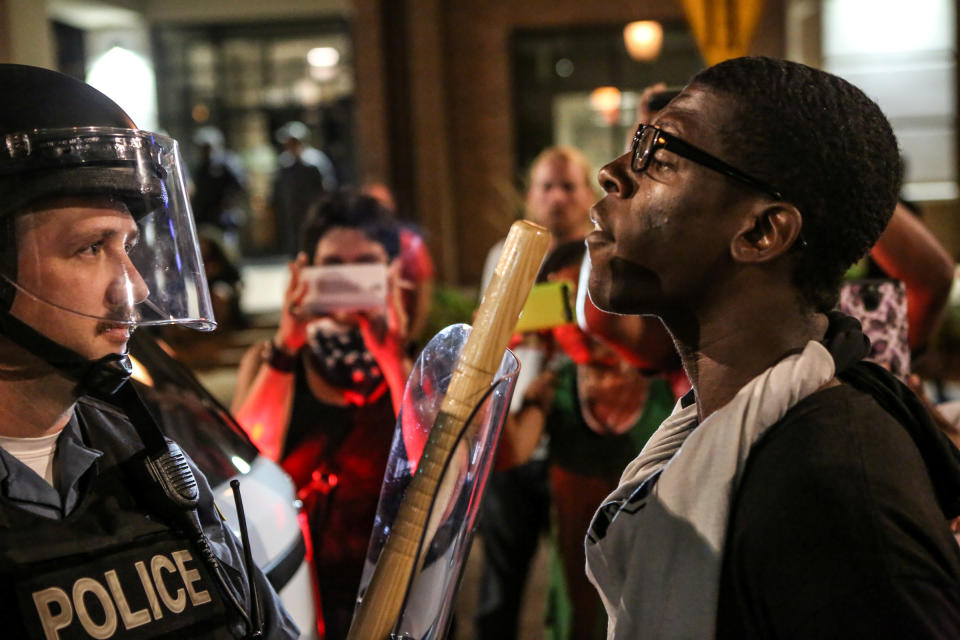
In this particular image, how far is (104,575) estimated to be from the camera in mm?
1479

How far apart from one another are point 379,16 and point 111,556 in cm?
1100

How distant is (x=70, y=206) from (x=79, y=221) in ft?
0.09

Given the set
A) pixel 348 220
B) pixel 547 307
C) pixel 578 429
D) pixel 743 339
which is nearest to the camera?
pixel 743 339

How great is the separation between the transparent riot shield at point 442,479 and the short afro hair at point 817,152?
437mm

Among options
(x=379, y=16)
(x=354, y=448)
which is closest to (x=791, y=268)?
(x=354, y=448)

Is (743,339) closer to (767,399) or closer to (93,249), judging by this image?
(767,399)

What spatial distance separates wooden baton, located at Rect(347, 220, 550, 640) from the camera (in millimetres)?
1312

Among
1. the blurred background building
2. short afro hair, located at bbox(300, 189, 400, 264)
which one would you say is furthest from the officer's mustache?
the blurred background building

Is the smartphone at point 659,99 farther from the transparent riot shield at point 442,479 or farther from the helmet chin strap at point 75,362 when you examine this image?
the helmet chin strap at point 75,362

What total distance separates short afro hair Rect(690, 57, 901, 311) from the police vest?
1.03 m

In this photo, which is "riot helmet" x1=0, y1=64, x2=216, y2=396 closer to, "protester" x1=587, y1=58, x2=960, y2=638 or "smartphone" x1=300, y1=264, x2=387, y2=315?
"protester" x1=587, y1=58, x2=960, y2=638

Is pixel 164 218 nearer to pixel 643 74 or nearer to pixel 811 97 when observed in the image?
pixel 811 97

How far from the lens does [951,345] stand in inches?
278

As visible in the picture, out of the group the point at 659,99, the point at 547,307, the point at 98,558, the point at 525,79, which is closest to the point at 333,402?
the point at 547,307
